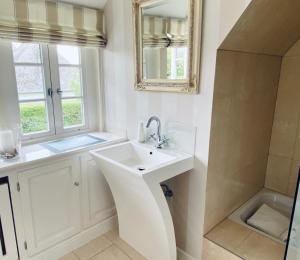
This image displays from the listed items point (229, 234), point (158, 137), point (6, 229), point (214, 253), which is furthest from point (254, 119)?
point (6, 229)

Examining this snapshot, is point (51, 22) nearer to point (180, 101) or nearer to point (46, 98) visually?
point (46, 98)

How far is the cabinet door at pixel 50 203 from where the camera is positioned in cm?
172

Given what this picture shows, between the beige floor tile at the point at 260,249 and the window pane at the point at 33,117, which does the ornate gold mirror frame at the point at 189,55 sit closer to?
the window pane at the point at 33,117

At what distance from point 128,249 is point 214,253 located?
781 millimetres

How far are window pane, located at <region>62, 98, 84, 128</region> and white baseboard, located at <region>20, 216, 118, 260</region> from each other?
102cm

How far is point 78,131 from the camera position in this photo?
93.4 inches

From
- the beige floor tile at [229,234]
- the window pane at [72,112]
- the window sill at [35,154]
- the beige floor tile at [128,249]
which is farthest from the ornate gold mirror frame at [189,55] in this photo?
the beige floor tile at [128,249]

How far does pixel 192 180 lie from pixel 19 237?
53.3 inches

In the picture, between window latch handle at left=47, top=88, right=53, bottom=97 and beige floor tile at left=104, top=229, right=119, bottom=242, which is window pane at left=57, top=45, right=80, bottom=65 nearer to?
window latch handle at left=47, top=88, right=53, bottom=97

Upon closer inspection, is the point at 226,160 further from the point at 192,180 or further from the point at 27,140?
the point at 27,140

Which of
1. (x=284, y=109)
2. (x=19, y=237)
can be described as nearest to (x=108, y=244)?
(x=19, y=237)

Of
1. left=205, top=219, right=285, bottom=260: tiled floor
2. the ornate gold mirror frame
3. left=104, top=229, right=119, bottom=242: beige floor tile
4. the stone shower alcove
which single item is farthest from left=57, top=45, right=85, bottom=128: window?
left=205, top=219, right=285, bottom=260: tiled floor

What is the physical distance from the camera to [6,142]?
5.54 feet

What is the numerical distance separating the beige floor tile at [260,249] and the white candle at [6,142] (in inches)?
71.2
